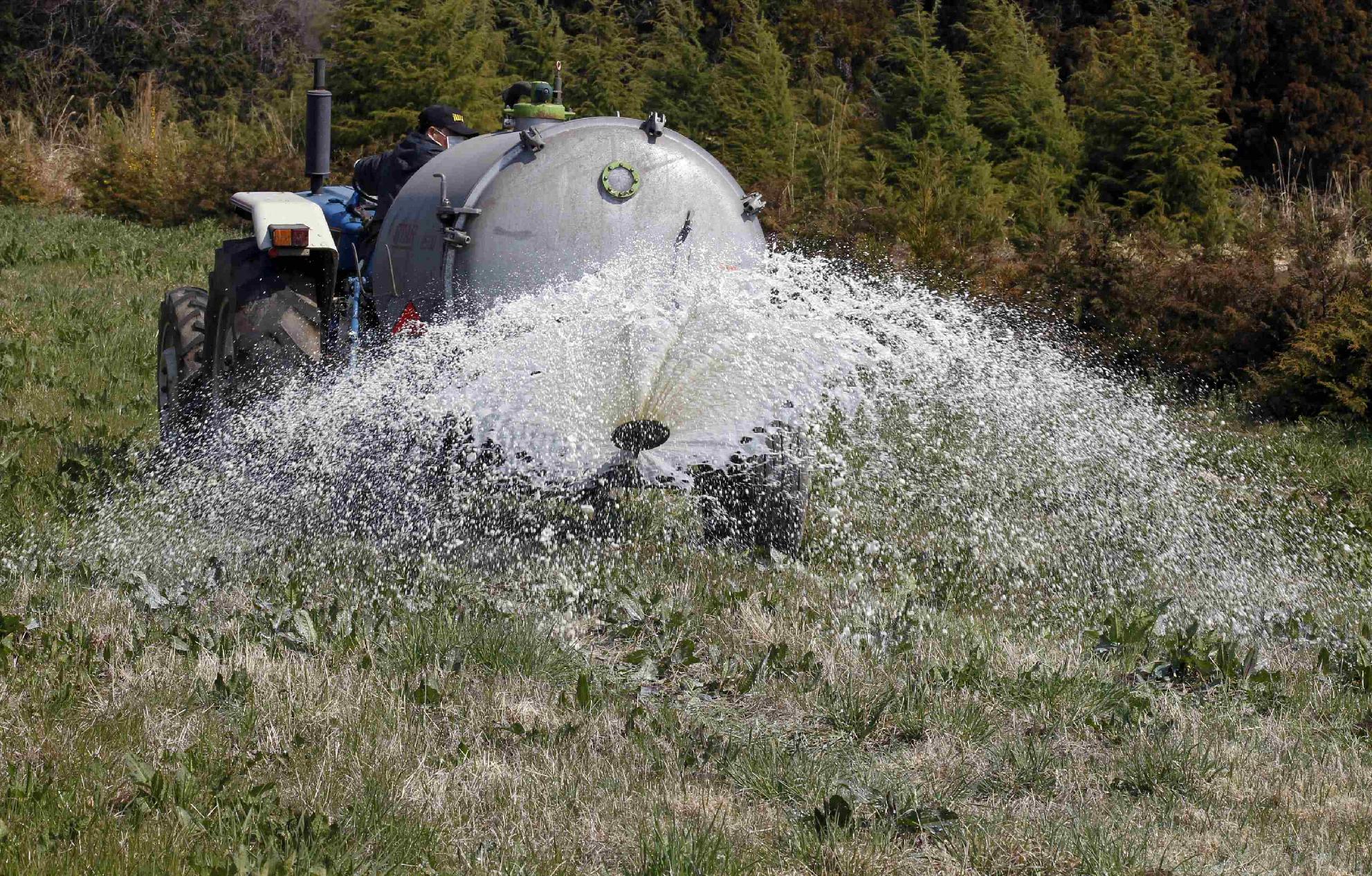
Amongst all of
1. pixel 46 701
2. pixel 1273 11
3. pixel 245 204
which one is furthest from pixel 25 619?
pixel 1273 11

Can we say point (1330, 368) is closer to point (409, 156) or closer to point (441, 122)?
point (441, 122)

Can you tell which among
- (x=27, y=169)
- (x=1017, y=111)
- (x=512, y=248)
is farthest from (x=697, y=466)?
(x=27, y=169)

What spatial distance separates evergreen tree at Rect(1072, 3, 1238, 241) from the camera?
14609mm

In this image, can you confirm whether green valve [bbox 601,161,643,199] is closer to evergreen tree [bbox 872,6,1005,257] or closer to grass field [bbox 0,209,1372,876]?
grass field [bbox 0,209,1372,876]

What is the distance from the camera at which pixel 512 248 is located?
5098 mm

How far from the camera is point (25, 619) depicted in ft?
13.3

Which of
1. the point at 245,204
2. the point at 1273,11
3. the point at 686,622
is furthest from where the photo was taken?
the point at 1273,11

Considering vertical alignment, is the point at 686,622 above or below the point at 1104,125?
below

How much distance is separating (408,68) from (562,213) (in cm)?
1530

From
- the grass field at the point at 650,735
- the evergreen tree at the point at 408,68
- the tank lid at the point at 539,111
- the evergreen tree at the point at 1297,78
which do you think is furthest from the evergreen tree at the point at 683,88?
the grass field at the point at 650,735

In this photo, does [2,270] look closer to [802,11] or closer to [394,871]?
[394,871]

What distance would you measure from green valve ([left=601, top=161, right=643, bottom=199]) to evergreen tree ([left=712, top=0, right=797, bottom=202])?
10355mm

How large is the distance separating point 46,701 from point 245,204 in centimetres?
333

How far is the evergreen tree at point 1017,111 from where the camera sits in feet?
55.4
